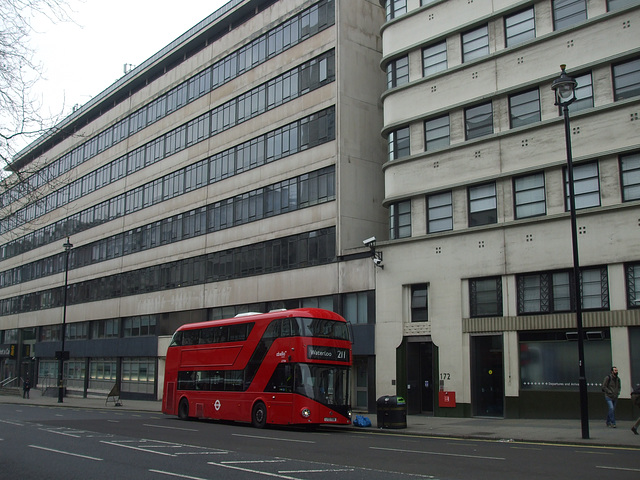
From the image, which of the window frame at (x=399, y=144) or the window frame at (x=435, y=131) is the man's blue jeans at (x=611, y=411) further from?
the window frame at (x=399, y=144)

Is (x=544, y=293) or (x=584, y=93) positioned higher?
(x=584, y=93)

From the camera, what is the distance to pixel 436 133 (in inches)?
1249

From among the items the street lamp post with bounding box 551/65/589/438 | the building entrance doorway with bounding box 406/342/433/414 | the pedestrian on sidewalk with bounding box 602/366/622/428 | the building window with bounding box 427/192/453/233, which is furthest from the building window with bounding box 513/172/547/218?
the pedestrian on sidewalk with bounding box 602/366/622/428

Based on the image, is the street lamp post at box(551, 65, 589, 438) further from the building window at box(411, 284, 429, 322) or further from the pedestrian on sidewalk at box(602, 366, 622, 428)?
the building window at box(411, 284, 429, 322)

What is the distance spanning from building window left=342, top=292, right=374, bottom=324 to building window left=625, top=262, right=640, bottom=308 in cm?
1222

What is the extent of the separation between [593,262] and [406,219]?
9399 millimetres

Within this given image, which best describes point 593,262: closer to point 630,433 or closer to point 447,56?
point 630,433

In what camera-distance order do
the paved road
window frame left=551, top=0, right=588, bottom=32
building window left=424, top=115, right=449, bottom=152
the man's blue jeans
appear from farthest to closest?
building window left=424, top=115, right=449, bottom=152 < window frame left=551, top=0, right=588, bottom=32 < the man's blue jeans < the paved road

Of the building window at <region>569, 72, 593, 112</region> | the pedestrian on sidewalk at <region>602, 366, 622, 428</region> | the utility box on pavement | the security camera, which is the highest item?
the building window at <region>569, 72, 593, 112</region>

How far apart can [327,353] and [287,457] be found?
8918 mm

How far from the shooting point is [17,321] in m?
74.2

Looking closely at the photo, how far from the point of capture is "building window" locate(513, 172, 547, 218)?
27.6 meters

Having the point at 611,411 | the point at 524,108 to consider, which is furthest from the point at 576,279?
the point at 524,108

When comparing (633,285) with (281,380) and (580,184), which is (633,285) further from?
(281,380)
